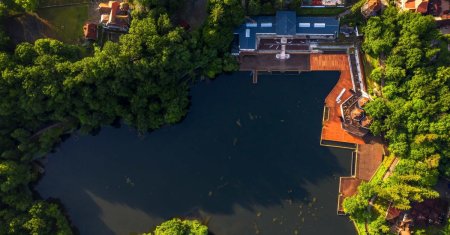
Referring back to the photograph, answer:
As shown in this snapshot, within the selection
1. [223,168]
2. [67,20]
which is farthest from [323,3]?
[67,20]

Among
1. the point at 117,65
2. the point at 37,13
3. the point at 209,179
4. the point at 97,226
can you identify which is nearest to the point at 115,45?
the point at 117,65

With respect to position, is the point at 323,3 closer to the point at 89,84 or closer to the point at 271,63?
the point at 271,63

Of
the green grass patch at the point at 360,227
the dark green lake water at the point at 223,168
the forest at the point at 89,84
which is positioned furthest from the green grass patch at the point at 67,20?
the green grass patch at the point at 360,227

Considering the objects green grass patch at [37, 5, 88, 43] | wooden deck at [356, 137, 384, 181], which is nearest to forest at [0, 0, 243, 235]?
green grass patch at [37, 5, 88, 43]

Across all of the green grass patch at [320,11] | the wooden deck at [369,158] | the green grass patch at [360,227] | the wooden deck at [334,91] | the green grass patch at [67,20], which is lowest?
the green grass patch at [360,227]

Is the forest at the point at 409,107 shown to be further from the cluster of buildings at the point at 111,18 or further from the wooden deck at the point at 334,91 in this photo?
the cluster of buildings at the point at 111,18
